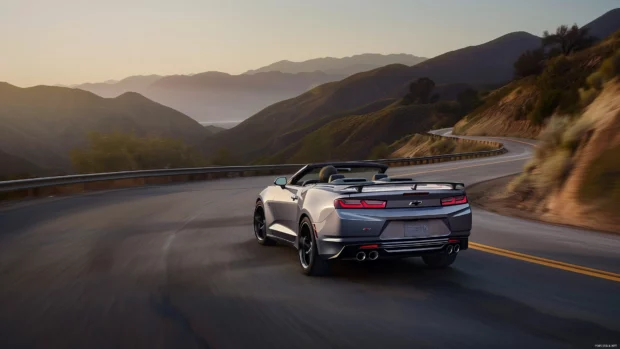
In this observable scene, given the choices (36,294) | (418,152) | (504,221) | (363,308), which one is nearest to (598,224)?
(504,221)

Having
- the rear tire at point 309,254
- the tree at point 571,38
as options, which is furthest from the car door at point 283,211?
the tree at point 571,38

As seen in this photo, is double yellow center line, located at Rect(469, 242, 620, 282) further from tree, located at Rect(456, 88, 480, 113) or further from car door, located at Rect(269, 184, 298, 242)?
tree, located at Rect(456, 88, 480, 113)

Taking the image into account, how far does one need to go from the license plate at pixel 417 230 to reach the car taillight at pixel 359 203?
369 millimetres

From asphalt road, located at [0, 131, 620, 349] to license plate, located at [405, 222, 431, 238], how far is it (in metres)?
0.53

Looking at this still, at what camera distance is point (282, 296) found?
734 centimetres

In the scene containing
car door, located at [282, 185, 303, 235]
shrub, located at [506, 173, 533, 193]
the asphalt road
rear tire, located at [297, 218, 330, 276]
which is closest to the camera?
the asphalt road

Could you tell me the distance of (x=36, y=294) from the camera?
783 centimetres

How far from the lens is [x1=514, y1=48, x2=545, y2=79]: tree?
13200 cm

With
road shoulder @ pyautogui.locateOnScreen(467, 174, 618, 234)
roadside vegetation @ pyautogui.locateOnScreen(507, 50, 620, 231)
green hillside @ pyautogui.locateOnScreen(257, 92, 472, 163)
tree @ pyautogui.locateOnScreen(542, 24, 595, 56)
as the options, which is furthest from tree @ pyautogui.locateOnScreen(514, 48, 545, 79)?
roadside vegetation @ pyautogui.locateOnScreen(507, 50, 620, 231)

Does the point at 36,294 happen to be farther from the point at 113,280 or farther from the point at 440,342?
the point at 440,342

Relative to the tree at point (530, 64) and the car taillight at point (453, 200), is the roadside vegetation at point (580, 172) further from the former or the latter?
the tree at point (530, 64)

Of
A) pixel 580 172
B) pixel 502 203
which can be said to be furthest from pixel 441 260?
pixel 502 203

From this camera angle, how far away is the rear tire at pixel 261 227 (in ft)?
36.0

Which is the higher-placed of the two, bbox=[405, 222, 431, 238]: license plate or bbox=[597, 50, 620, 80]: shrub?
bbox=[597, 50, 620, 80]: shrub
